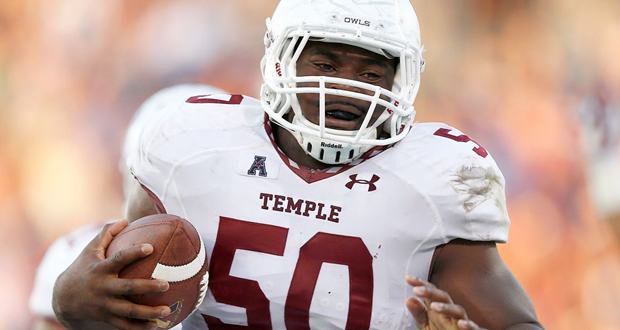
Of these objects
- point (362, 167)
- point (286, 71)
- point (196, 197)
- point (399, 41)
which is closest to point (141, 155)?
point (196, 197)

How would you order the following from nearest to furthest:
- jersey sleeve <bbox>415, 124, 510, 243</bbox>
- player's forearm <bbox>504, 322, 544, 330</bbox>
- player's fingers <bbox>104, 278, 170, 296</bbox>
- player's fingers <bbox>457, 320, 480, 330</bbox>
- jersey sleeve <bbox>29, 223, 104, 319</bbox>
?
player's fingers <bbox>457, 320, 480, 330</bbox> < player's fingers <bbox>104, 278, 170, 296</bbox> < player's forearm <bbox>504, 322, 544, 330</bbox> < jersey sleeve <bbox>415, 124, 510, 243</bbox> < jersey sleeve <bbox>29, 223, 104, 319</bbox>

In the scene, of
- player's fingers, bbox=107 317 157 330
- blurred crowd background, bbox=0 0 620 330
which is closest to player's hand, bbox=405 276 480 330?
player's fingers, bbox=107 317 157 330

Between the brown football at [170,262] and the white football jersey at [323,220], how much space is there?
0.14 m

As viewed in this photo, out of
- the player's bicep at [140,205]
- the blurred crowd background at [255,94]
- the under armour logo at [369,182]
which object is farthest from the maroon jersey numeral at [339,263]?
the blurred crowd background at [255,94]

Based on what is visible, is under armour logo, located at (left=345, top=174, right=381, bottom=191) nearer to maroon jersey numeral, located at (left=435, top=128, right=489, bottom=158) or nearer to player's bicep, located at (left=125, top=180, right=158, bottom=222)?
maroon jersey numeral, located at (left=435, top=128, right=489, bottom=158)

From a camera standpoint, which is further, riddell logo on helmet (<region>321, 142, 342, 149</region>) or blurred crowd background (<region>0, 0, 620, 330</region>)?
blurred crowd background (<region>0, 0, 620, 330</region>)

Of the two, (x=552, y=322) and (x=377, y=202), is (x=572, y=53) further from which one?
(x=377, y=202)

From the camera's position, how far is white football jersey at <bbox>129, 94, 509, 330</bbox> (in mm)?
1923

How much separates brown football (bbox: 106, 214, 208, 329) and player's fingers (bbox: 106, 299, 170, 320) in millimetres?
27

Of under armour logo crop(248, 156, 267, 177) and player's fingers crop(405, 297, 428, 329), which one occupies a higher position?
under armour logo crop(248, 156, 267, 177)

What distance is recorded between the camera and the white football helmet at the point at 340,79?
76.3 inches

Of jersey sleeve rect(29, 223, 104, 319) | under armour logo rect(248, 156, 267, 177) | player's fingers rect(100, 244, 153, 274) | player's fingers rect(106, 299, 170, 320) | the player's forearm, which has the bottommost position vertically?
jersey sleeve rect(29, 223, 104, 319)

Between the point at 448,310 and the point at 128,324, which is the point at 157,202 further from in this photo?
the point at 448,310

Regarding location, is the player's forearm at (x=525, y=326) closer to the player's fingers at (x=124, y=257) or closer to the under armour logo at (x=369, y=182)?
the under armour logo at (x=369, y=182)
